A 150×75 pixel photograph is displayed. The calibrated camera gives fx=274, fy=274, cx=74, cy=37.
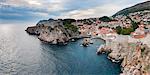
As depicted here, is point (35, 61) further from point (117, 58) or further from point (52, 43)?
point (52, 43)

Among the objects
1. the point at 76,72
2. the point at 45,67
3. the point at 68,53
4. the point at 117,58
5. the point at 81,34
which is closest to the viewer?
the point at 76,72

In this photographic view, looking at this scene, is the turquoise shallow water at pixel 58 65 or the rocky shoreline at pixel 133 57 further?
the turquoise shallow water at pixel 58 65

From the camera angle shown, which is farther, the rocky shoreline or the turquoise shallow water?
the turquoise shallow water

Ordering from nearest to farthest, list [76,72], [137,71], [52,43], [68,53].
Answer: [137,71] → [76,72] → [68,53] → [52,43]

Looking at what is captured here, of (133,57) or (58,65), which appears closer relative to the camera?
(133,57)

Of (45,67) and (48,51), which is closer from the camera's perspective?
(45,67)

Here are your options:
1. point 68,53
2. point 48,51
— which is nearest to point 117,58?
point 68,53

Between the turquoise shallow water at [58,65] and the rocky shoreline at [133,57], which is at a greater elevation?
the rocky shoreline at [133,57]

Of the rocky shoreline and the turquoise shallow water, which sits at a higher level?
the rocky shoreline

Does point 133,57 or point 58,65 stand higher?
point 133,57
